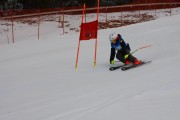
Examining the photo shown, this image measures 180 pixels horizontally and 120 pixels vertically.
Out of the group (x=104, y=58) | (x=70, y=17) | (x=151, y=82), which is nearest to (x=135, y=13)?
(x=70, y=17)

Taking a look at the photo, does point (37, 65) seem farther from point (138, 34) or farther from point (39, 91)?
point (138, 34)

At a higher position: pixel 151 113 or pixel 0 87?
pixel 151 113

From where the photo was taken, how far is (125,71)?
34.6 ft

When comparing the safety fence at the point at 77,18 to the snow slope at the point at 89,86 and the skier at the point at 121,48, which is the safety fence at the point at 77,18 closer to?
the snow slope at the point at 89,86

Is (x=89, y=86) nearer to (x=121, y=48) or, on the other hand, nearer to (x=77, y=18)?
(x=121, y=48)

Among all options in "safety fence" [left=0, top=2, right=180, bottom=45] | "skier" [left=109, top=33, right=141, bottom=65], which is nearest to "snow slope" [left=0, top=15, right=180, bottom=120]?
"skier" [left=109, top=33, right=141, bottom=65]

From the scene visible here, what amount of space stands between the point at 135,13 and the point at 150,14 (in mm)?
2320

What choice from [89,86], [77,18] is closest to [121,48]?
[89,86]

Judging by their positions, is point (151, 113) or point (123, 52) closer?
Answer: point (151, 113)

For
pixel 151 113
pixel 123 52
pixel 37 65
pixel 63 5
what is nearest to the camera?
pixel 151 113

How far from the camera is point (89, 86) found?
9.16m

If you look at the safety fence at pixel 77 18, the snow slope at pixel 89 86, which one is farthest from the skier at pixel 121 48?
the safety fence at pixel 77 18

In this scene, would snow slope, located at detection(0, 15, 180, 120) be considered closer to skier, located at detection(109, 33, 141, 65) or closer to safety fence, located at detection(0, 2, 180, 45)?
skier, located at detection(109, 33, 141, 65)

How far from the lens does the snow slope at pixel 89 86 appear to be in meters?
6.54
